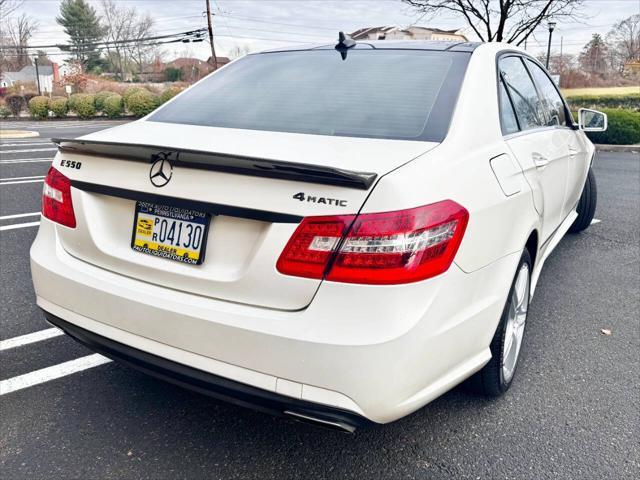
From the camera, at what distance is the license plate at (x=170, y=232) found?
6.06 ft

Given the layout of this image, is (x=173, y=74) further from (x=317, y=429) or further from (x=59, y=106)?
(x=317, y=429)

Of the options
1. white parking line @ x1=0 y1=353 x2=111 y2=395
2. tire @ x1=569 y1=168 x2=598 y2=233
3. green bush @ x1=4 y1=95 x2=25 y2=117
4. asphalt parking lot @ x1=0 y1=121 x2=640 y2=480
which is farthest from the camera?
green bush @ x1=4 y1=95 x2=25 y2=117

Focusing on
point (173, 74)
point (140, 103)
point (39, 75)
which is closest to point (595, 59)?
point (173, 74)

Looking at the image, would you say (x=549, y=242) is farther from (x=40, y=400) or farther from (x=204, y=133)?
(x=40, y=400)

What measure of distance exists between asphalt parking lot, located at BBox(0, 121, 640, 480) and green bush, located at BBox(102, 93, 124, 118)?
27.9 meters

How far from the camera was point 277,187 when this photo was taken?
1.71 meters

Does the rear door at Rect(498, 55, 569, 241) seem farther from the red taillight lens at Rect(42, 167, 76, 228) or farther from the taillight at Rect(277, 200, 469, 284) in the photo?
the red taillight lens at Rect(42, 167, 76, 228)

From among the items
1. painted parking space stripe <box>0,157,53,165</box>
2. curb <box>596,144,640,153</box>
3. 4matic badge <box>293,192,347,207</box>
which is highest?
4matic badge <box>293,192,347,207</box>

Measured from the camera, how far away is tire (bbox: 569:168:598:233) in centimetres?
515

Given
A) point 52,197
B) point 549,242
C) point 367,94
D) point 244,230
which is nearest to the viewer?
point 244,230

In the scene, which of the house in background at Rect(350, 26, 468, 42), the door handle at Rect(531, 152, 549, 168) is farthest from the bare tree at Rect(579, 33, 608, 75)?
the door handle at Rect(531, 152, 549, 168)

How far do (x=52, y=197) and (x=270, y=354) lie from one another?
119 centimetres

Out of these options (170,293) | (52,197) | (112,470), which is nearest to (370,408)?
(170,293)

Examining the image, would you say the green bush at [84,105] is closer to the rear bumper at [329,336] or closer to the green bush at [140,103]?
the green bush at [140,103]
